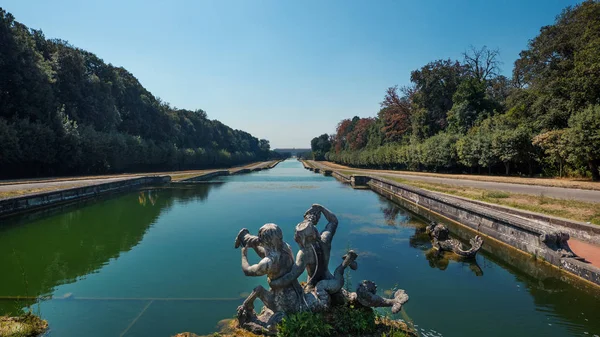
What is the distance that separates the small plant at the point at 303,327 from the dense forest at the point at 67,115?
3111 centimetres

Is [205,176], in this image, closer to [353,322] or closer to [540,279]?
[540,279]

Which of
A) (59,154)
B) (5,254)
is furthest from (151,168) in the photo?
(5,254)

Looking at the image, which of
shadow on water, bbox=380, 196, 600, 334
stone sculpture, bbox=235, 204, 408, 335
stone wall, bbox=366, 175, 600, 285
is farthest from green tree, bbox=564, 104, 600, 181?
stone sculpture, bbox=235, 204, 408, 335

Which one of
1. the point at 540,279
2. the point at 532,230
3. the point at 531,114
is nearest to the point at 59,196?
the point at 532,230

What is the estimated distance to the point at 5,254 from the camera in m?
10.1

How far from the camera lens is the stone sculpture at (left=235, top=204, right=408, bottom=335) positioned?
466cm

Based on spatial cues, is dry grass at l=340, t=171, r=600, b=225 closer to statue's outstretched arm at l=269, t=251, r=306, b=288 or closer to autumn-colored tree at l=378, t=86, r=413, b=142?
statue's outstretched arm at l=269, t=251, r=306, b=288

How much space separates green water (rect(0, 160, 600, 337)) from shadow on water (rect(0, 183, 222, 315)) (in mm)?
42

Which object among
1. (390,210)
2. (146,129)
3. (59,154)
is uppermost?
(146,129)

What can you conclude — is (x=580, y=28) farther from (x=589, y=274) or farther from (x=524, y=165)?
(x=589, y=274)

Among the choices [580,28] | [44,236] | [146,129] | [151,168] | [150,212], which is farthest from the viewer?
[146,129]

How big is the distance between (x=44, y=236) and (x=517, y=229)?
15173 mm

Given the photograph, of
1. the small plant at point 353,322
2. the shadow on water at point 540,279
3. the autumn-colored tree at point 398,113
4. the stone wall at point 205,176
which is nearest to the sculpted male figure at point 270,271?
the small plant at point 353,322

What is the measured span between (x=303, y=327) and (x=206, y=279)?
4242 millimetres
